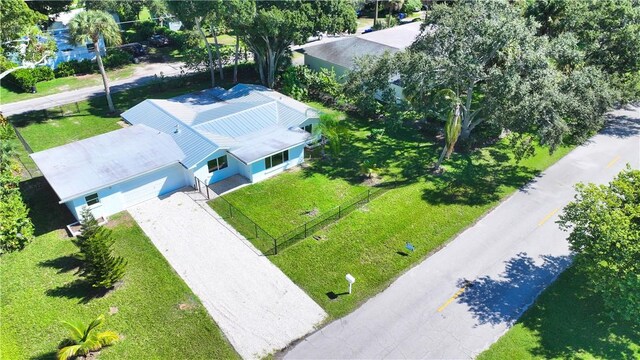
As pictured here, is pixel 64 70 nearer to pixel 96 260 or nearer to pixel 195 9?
pixel 195 9

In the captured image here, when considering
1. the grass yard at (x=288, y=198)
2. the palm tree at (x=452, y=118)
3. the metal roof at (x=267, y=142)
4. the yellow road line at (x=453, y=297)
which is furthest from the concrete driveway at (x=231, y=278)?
the palm tree at (x=452, y=118)

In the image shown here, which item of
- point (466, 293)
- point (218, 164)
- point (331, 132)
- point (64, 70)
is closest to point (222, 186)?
point (218, 164)

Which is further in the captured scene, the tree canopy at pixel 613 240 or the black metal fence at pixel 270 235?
the black metal fence at pixel 270 235

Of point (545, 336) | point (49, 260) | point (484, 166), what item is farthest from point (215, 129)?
point (545, 336)

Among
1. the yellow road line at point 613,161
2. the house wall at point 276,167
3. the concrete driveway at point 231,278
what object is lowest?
the concrete driveway at point 231,278

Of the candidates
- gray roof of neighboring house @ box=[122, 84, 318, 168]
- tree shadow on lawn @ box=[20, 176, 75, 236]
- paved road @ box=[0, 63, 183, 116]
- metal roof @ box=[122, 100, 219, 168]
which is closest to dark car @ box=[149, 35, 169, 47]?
paved road @ box=[0, 63, 183, 116]

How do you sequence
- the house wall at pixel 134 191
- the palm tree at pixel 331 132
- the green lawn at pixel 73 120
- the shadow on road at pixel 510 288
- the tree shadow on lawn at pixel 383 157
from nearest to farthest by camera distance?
the shadow on road at pixel 510 288 < the house wall at pixel 134 191 < the tree shadow on lawn at pixel 383 157 < the palm tree at pixel 331 132 < the green lawn at pixel 73 120

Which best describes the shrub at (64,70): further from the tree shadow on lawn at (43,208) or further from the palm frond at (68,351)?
the palm frond at (68,351)

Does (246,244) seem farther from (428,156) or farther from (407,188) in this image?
(428,156)
